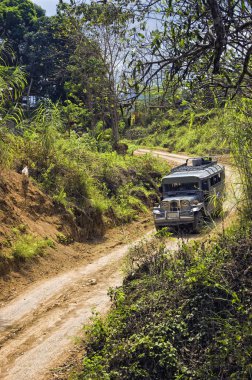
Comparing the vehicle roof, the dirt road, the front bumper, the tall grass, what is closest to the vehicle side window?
the vehicle roof

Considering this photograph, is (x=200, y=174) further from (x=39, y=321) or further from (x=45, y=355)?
(x=45, y=355)

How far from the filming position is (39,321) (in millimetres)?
8094

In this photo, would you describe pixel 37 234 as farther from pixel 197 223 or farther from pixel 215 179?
pixel 215 179

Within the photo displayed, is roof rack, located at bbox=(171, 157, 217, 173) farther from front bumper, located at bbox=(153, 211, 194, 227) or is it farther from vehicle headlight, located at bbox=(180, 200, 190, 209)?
front bumper, located at bbox=(153, 211, 194, 227)

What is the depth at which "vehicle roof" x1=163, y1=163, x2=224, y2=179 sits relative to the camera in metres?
14.9

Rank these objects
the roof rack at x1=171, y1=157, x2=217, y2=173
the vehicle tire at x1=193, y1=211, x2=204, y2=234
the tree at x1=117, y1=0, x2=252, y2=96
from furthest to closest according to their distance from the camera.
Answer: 1. the roof rack at x1=171, y1=157, x2=217, y2=173
2. the vehicle tire at x1=193, y1=211, x2=204, y2=234
3. the tree at x1=117, y1=0, x2=252, y2=96

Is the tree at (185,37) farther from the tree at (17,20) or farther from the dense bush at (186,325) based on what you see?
the tree at (17,20)

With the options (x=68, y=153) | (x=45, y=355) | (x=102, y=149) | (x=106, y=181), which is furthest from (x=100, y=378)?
(x=102, y=149)

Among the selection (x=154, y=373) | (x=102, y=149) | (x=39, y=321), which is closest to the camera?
(x=154, y=373)

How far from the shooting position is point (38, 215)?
43.0ft

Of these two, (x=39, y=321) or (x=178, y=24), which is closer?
(x=178, y=24)

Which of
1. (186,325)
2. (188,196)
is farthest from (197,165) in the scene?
(186,325)

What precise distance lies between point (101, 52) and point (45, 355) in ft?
65.0

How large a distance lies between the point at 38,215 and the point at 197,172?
547cm
